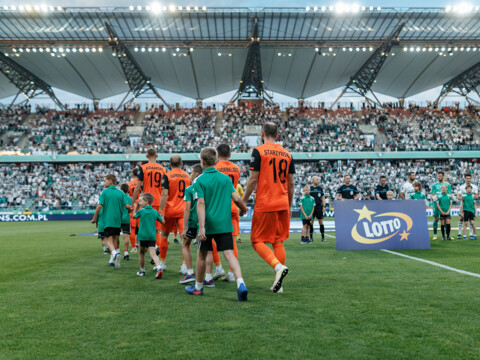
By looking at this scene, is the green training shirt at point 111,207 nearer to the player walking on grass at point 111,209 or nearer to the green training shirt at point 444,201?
the player walking on grass at point 111,209

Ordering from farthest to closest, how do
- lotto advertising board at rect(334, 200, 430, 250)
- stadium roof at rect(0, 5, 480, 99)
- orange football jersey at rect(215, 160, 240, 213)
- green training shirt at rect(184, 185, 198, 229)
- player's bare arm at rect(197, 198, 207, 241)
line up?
stadium roof at rect(0, 5, 480, 99) → lotto advertising board at rect(334, 200, 430, 250) → orange football jersey at rect(215, 160, 240, 213) → green training shirt at rect(184, 185, 198, 229) → player's bare arm at rect(197, 198, 207, 241)

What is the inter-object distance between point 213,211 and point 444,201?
973cm

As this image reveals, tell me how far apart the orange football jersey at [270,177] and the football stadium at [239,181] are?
0.02 metres

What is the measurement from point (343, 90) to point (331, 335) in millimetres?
45465

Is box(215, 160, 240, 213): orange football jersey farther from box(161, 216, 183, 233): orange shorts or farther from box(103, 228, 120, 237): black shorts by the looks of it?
box(103, 228, 120, 237): black shorts

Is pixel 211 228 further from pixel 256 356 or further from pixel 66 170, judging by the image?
pixel 66 170

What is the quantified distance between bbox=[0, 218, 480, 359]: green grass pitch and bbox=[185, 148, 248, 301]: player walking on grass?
1.77 feet

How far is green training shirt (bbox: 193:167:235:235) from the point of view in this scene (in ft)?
15.7

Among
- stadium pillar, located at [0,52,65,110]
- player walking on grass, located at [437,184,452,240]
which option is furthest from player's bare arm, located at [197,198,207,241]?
stadium pillar, located at [0,52,65,110]

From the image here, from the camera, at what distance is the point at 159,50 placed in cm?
3603

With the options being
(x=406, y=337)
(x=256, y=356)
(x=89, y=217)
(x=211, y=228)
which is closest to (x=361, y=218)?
(x=211, y=228)

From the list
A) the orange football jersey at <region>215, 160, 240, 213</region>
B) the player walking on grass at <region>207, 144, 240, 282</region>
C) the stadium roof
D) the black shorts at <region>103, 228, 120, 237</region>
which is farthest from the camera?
the stadium roof

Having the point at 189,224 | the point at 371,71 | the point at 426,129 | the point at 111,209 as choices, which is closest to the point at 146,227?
the point at 189,224

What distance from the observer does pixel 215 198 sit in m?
4.87
